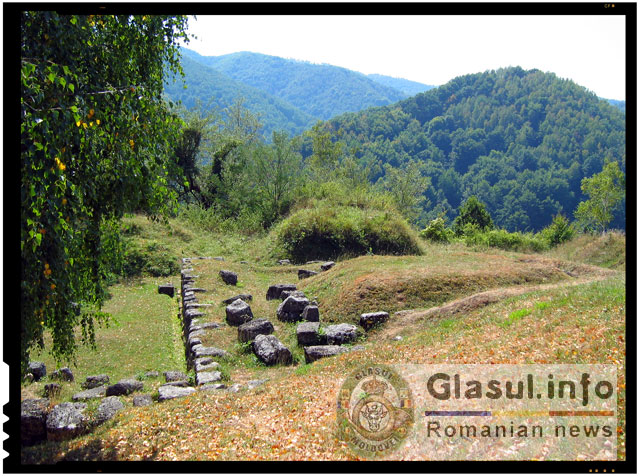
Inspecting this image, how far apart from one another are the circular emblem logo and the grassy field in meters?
0.17

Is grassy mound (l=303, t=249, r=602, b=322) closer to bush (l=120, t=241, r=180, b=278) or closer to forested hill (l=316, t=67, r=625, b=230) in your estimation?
bush (l=120, t=241, r=180, b=278)

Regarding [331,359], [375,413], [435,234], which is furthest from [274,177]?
[375,413]

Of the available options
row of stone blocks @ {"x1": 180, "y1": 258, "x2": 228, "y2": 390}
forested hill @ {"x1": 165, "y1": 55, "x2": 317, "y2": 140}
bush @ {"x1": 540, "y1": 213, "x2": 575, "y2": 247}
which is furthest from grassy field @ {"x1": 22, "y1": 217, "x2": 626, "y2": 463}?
forested hill @ {"x1": 165, "y1": 55, "x2": 317, "y2": 140}

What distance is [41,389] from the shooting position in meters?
8.78

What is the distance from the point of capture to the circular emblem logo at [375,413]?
15.3 feet

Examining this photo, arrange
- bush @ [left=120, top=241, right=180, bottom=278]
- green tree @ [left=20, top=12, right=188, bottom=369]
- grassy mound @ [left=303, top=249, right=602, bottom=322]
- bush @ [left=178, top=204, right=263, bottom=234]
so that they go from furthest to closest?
1. bush @ [left=178, top=204, right=263, bottom=234]
2. bush @ [left=120, top=241, right=180, bottom=278]
3. grassy mound @ [left=303, top=249, right=602, bottom=322]
4. green tree @ [left=20, top=12, right=188, bottom=369]

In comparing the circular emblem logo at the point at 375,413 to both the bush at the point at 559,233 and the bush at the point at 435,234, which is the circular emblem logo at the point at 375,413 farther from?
the bush at the point at 559,233

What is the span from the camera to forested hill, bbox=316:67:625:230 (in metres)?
80.1

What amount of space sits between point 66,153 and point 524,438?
514cm

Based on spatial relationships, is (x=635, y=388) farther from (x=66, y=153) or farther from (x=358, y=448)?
(x=66, y=153)

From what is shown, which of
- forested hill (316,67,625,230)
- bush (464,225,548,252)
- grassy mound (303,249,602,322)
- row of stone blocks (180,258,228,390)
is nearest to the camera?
row of stone blocks (180,258,228,390)

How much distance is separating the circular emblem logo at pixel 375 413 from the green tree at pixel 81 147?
3.22 metres

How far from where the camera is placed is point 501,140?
10325 centimetres

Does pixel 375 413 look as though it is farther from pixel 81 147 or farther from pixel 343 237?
pixel 343 237
